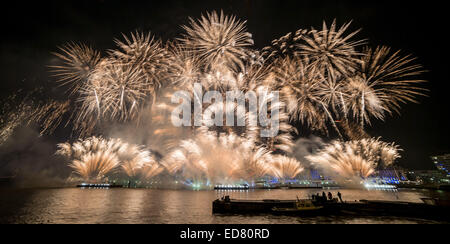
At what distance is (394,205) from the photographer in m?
25.1

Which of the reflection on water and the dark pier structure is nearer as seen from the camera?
the reflection on water

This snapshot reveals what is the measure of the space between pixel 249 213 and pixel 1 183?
130947mm

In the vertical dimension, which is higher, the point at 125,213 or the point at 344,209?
the point at 344,209

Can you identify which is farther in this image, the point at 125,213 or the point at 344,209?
the point at 344,209

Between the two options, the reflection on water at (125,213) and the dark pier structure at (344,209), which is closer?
the reflection on water at (125,213)

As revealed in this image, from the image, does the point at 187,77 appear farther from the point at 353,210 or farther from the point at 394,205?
the point at 394,205
